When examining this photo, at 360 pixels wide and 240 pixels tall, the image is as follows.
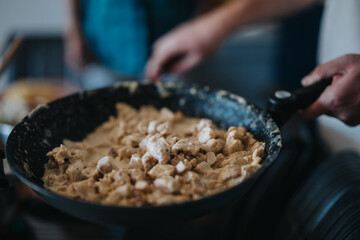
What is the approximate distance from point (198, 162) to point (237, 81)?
5.51 ft

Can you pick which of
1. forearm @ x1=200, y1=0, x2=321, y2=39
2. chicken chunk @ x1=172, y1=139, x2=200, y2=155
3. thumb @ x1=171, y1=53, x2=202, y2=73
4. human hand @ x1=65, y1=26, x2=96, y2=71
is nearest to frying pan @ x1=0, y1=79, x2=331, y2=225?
chicken chunk @ x1=172, y1=139, x2=200, y2=155

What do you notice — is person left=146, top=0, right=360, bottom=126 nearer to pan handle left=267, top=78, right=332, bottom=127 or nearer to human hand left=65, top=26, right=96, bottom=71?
pan handle left=267, top=78, right=332, bottom=127

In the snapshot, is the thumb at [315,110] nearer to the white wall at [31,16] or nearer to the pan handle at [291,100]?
the pan handle at [291,100]

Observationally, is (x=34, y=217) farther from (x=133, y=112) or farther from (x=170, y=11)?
(x=170, y=11)

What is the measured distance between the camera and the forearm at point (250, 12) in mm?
974

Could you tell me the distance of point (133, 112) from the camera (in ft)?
2.35

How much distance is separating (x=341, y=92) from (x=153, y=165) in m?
0.33

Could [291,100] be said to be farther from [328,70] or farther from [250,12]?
[250,12]

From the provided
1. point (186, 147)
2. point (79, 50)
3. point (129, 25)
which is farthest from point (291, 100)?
point (79, 50)

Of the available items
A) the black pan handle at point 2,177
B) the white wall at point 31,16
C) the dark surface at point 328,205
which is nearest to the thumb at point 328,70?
the dark surface at point 328,205

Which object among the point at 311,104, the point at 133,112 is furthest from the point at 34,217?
the point at 311,104

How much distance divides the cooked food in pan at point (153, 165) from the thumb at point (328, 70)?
152 mm

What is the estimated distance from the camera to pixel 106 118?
72 cm

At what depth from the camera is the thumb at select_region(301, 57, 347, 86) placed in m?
0.56
